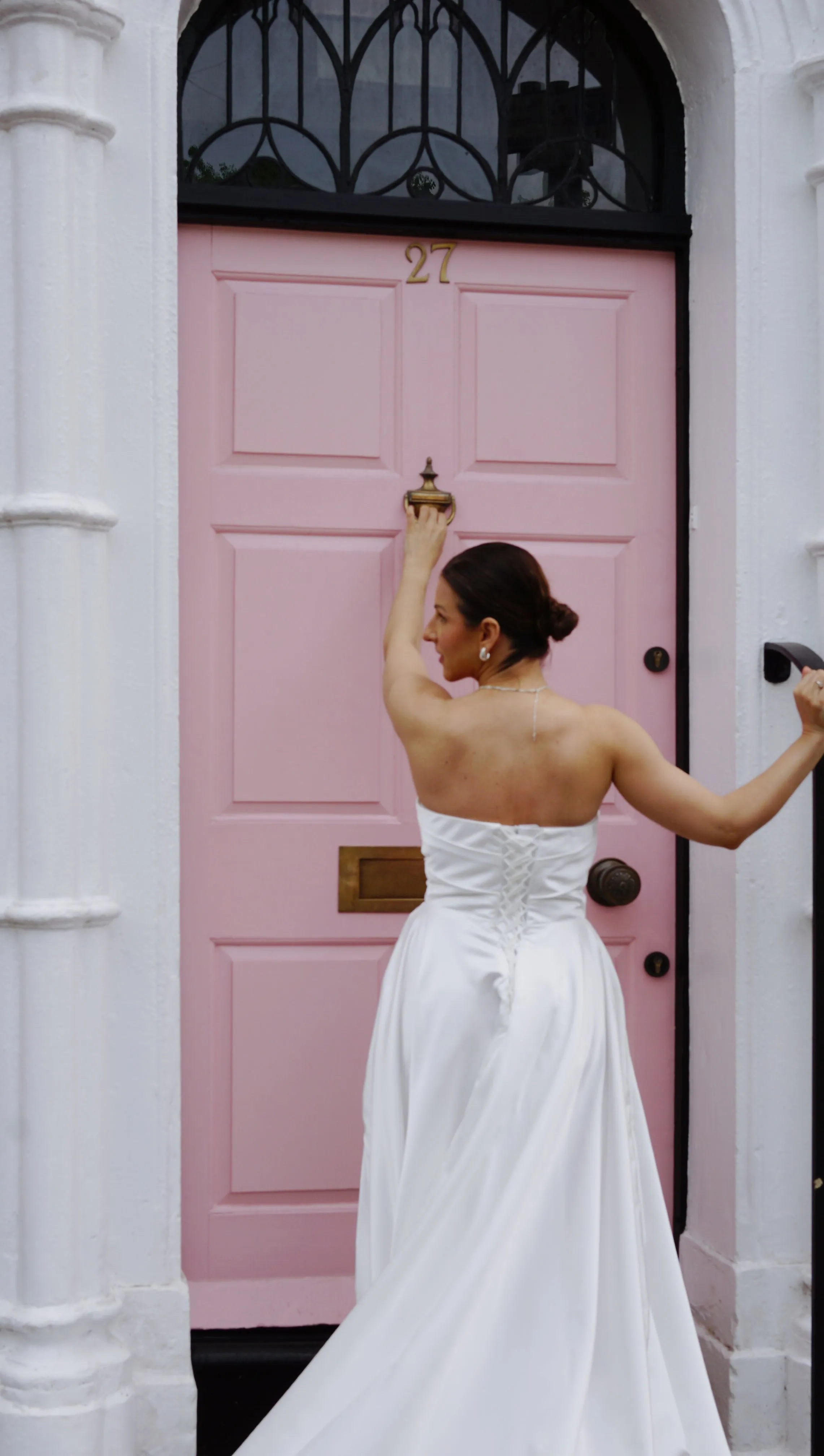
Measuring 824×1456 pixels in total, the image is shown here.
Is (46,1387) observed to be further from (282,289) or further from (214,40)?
(214,40)

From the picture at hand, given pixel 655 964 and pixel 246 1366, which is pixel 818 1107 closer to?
pixel 655 964

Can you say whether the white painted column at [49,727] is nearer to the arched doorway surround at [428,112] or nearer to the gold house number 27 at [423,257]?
the arched doorway surround at [428,112]

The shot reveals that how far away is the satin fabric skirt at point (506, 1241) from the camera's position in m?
2.43

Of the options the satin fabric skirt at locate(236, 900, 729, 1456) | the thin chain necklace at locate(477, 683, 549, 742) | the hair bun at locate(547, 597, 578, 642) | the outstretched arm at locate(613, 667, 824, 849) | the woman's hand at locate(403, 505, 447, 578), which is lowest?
the satin fabric skirt at locate(236, 900, 729, 1456)

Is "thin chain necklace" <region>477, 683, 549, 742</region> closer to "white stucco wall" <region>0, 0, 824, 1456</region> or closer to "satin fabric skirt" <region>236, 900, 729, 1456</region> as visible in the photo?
"satin fabric skirt" <region>236, 900, 729, 1456</region>

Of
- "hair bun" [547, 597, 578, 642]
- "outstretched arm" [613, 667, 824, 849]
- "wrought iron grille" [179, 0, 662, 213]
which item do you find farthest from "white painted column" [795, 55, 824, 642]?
"hair bun" [547, 597, 578, 642]

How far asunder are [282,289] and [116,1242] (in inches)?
84.3

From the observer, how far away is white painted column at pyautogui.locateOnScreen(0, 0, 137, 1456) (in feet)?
9.27

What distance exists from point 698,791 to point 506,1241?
34.5 inches

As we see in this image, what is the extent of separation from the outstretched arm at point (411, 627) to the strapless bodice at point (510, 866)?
20 centimetres

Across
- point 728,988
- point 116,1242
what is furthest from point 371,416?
point 116,1242

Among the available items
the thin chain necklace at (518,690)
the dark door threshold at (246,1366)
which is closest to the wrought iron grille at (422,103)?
the thin chain necklace at (518,690)

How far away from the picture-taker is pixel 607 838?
3414mm

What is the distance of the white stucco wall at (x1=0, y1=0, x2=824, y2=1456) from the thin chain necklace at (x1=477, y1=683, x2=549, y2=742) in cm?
75
